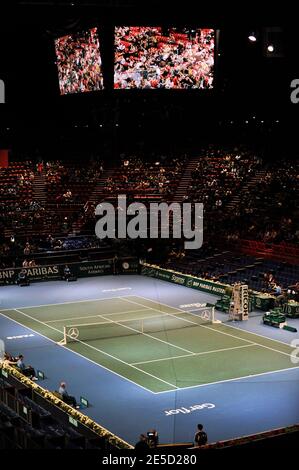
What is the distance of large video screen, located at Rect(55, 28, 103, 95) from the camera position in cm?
3916

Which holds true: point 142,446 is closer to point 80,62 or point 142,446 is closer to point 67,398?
point 67,398

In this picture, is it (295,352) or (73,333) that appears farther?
(73,333)

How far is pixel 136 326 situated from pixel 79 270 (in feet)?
43.3

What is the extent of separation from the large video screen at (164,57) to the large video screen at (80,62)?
146 cm

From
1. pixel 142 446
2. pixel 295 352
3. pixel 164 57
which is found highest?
pixel 164 57

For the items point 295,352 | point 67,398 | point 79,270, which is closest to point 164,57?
point 79,270

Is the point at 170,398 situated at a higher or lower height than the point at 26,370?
lower

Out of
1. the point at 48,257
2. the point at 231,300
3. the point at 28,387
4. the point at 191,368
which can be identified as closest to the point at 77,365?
the point at 191,368

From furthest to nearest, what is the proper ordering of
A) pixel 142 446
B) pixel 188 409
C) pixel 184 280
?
1. pixel 184 280
2. pixel 188 409
3. pixel 142 446

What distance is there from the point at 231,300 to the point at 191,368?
8543 mm

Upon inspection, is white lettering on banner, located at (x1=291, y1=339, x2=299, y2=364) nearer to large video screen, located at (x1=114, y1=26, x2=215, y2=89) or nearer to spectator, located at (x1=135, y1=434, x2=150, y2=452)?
spectator, located at (x1=135, y1=434, x2=150, y2=452)

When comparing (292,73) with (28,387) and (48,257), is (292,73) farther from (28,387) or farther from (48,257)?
(28,387)

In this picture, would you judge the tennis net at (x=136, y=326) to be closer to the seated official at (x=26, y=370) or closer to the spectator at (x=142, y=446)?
the seated official at (x=26, y=370)

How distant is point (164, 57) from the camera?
122 feet
